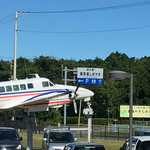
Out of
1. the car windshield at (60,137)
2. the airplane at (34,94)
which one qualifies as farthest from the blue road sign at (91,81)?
the airplane at (34,94)

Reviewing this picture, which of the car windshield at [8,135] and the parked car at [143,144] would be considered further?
the car windshield at [8,135]

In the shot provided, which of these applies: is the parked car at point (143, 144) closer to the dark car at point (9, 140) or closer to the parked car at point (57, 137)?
the parked car at point (57, 137)

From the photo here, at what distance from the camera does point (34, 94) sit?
25.5 m

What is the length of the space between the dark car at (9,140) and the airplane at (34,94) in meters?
5.64

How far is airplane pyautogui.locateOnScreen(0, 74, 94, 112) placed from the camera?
25.2 m

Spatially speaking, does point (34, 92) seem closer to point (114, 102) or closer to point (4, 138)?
point (4, 138)

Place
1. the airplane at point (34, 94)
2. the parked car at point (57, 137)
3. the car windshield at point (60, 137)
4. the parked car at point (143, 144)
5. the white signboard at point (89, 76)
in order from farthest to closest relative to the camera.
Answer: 1. the airplane at point (34, 94)
2. the white signboard at point (89, 76)
3. the car windshield at point (60, 137)
4. the parked car at point (57, 137)
5. the parked car at point (143, 144)

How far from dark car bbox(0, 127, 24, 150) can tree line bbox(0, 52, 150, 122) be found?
48113 millimetres

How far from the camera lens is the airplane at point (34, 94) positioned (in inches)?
991

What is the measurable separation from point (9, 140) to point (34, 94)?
697 centimetres

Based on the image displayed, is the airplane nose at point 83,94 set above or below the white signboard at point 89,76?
below

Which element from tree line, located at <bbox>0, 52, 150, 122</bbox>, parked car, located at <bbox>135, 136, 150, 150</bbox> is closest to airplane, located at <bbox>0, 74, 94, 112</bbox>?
parked car, located at <bbox>135, 136, 150, 150</bbox>

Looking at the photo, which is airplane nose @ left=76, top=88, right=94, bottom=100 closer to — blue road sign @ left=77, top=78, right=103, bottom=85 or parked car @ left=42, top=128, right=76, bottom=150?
blue road sign @ left=77, top=78, right=103, bottom=85

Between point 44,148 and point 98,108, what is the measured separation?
223 feet
